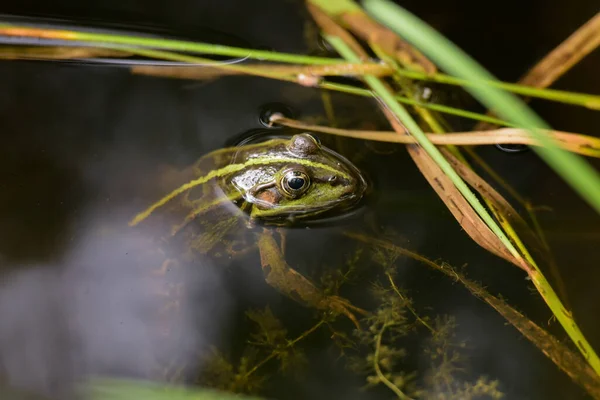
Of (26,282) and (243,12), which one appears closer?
(26,282)

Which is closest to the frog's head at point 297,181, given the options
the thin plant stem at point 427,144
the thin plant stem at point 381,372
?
the thin plant stem at point 427,144

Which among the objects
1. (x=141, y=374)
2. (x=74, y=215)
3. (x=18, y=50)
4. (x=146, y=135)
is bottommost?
(x=141, y=374)

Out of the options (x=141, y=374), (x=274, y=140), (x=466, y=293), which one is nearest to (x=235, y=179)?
(x=274, y=140)

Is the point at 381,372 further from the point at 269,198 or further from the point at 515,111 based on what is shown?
the point at 515,111

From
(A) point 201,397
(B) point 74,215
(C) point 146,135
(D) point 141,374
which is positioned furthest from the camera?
(C) point 146,135

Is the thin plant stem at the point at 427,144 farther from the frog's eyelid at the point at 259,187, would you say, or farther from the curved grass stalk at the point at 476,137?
the frog's eyelid at the point at 259,187

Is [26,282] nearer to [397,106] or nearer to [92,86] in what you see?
[92,86]

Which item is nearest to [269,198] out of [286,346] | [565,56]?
[286,346]

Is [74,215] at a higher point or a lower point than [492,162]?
higher
